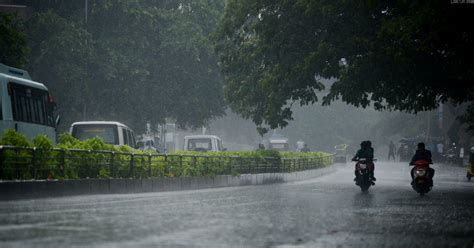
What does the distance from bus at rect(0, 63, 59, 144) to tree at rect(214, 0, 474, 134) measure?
27.7 ft

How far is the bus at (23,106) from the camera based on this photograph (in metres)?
→ 30.0

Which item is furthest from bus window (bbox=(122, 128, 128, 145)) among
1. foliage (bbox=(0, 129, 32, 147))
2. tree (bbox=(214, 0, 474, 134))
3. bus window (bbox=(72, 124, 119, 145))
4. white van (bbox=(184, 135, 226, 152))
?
white van (bbox=(184, 135, 226, 152))

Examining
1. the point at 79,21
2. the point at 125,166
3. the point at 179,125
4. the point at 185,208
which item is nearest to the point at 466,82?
the point at 125,166

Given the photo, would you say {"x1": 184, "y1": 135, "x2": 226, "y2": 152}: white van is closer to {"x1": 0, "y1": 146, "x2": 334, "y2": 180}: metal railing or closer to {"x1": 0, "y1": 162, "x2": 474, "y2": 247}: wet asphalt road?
{"x1": 0, "y1": 146, "x2": 334, "y2": 180}: metal railing

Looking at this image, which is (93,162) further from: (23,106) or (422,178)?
(422,178)

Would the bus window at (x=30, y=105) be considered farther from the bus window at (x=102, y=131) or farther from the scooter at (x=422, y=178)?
the scooter at (x=422, y=178)

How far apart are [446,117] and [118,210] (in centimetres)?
8575

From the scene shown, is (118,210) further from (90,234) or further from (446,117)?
(446,117)

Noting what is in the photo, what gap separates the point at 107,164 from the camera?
2597 centimetres

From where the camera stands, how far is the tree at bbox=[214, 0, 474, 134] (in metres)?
27.0

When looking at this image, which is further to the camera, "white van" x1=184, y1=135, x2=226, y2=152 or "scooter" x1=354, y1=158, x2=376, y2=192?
"white van" x1=184, y1=135, x2=226, y2=152

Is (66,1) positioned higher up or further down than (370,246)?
higher up

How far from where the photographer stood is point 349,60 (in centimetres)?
3412

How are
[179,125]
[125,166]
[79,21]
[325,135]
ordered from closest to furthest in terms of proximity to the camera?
[125,166] → [79,21] → [179,125] → [325,135]
